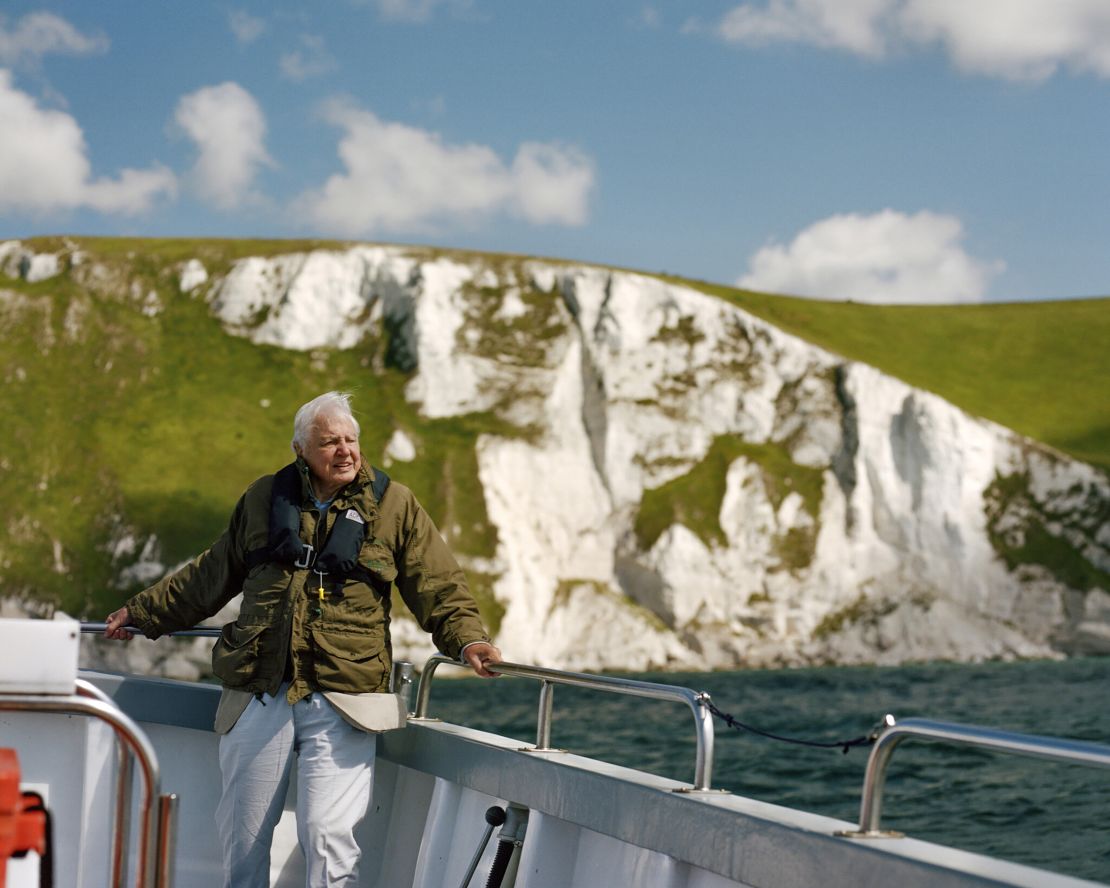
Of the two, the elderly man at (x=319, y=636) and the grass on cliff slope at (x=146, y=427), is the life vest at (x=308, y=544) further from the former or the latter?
the grass on cliff slope at (x=146, y=427)

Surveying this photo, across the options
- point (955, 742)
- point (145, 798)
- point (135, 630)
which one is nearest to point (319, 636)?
point (135, 630)

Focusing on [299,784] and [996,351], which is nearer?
[299,784]

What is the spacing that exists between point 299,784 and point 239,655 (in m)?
0.62

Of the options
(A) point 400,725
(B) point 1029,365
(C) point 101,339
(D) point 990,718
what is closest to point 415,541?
(A) point 400,725

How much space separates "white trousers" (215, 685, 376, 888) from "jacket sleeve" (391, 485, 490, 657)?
569mm

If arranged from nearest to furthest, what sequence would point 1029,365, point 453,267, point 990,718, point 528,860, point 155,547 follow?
1. point 528,860
2. point 990,718
3. point 155,547
4. point 453,267
5. point 1029,365

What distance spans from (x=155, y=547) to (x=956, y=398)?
54.2m

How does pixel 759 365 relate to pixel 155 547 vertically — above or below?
above

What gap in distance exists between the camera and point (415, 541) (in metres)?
5.64

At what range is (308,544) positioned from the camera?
539 cm

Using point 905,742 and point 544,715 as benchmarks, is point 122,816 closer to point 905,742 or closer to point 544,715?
point 544,715

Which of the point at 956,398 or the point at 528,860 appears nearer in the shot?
the point at 528,860

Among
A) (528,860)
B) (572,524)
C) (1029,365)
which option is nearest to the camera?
(528,860)

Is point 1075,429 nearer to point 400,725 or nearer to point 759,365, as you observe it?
point 759,365
